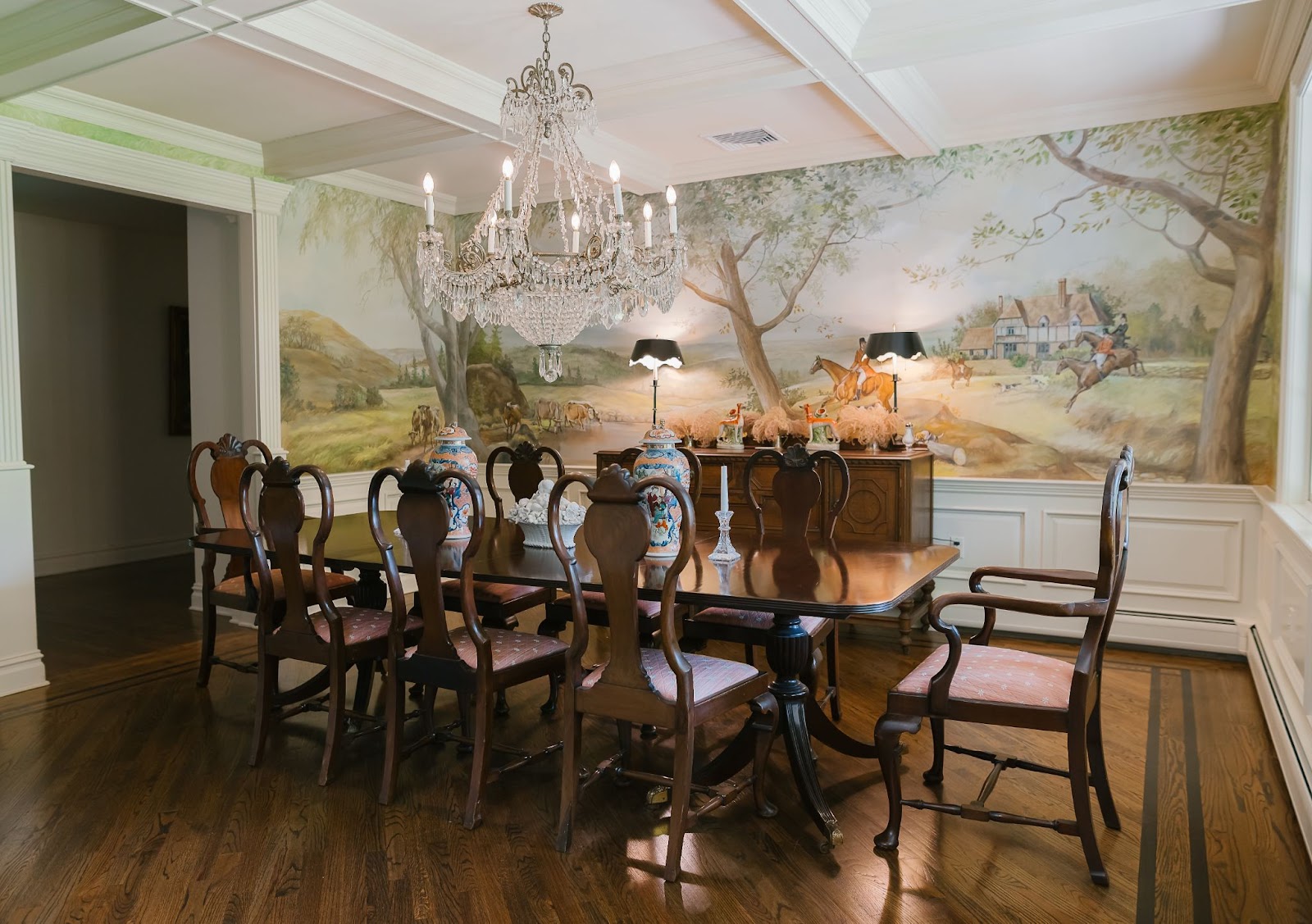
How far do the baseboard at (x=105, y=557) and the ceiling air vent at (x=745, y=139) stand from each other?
574 centimetres

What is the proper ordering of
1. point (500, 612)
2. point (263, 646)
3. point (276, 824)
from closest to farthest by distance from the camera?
point (276, 824) → point (263, 646) → point (500, 612)

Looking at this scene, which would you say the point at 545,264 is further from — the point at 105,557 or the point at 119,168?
the point at 105,557

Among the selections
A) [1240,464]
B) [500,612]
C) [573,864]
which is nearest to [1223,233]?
[1240,464]

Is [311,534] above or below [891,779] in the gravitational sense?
above

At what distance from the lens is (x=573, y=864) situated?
2.72 m

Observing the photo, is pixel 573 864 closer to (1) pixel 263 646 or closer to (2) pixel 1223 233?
(1) pixel 263 646

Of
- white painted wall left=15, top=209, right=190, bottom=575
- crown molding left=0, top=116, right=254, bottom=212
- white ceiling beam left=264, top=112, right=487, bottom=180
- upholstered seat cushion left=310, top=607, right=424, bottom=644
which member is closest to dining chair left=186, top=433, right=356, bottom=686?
upholstered seat cushion left=310, top=607, right=424, bottom=644

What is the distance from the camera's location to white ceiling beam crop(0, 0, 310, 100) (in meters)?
3.28

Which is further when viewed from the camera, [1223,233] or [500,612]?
[1223,233]

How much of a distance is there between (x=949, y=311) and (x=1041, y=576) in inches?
107

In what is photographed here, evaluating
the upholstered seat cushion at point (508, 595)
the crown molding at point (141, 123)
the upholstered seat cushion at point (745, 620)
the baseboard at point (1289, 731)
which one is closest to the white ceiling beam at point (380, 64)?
the crown molding at point (141, 123)

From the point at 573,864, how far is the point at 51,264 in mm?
Result: 6942

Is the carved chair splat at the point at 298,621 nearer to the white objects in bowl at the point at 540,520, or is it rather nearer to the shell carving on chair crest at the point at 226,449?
the white objects in bowl at the point at 540,520

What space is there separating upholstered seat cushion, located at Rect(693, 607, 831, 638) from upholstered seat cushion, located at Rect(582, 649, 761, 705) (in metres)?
0.39
